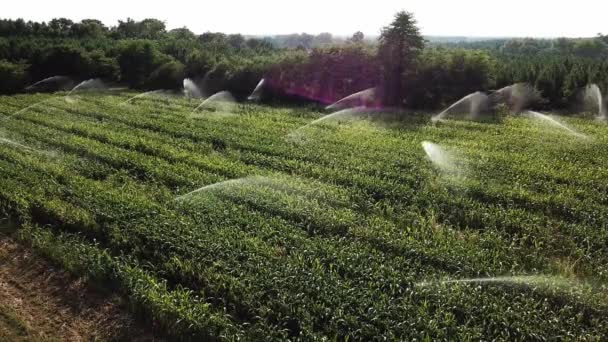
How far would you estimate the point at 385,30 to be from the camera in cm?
3541

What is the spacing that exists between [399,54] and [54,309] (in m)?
30.7

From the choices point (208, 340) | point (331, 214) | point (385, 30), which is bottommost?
point (208, 340)

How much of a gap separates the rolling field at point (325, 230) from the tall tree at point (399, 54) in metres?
13.7

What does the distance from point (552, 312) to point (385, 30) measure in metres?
30.2

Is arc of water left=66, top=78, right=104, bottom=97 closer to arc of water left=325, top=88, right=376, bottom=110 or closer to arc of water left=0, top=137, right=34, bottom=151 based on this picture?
arc of water left=0, top=137, right=34, bottom=151

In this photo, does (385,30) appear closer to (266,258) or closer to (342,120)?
(342,120)

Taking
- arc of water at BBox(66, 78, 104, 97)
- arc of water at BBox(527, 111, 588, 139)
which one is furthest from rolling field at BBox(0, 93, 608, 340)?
arc of water at BBox(66, 78, 104, 97)

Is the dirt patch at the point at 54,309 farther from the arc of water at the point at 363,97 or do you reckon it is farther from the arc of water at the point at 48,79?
the arc of water at the point at 48,79

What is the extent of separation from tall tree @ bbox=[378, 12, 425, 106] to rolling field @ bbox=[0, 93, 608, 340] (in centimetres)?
1371

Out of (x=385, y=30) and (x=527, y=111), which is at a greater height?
(x=385, y=30)

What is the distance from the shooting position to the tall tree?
113 ft

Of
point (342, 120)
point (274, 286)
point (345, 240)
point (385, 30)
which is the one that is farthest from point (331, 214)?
point (385, 30)

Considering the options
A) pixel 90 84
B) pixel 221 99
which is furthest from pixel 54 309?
pixel 90 84

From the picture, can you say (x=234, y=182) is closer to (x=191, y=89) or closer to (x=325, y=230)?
(x=325, y=230)
